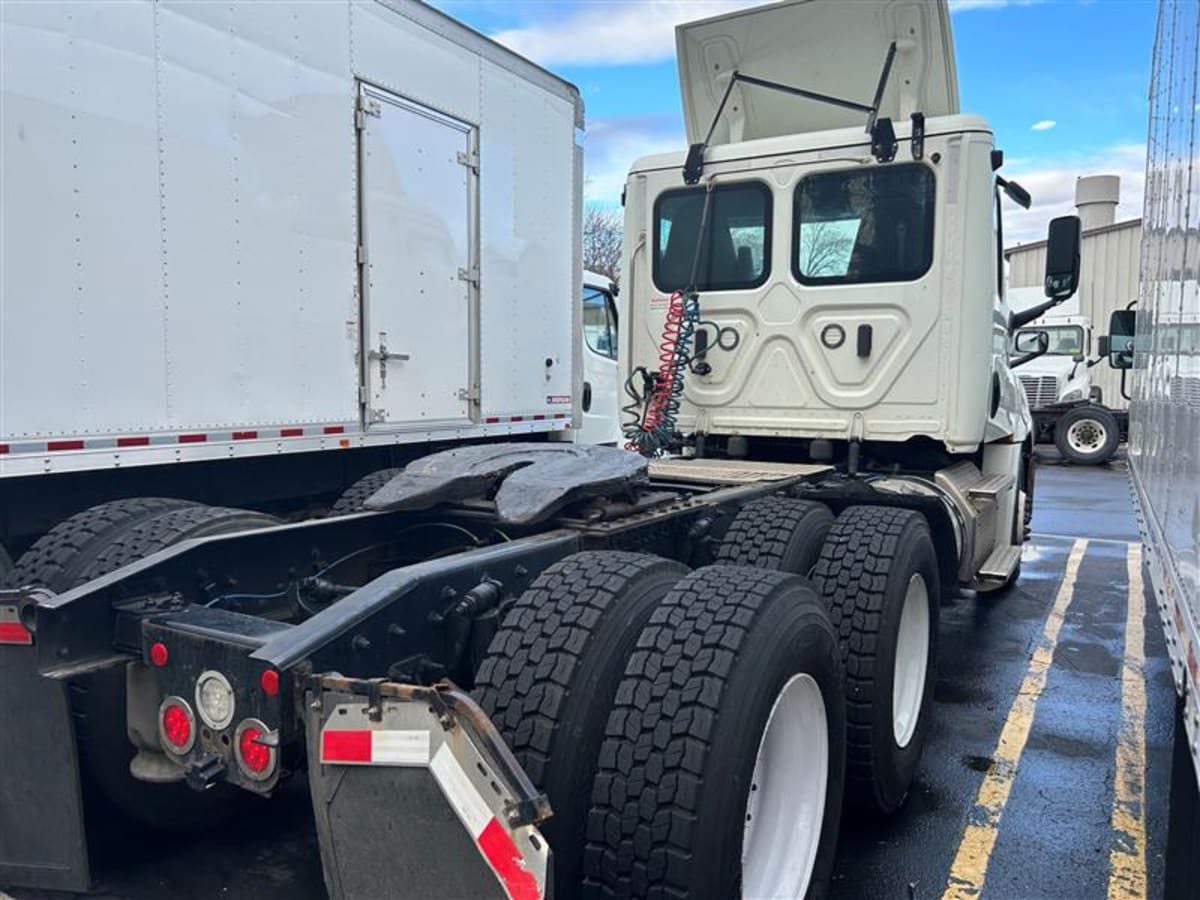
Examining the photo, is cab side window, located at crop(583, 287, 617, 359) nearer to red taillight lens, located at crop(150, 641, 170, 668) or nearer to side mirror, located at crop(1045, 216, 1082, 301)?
side mirror, located at crop(1045, 216, 1082, 301)

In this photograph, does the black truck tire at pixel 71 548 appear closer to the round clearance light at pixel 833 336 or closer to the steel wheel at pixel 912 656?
the steel wheel at pixel 912 656

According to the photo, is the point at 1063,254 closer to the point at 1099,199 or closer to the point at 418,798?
the point at 418,798

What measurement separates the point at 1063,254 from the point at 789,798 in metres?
3.85

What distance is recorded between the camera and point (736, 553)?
12.4ft

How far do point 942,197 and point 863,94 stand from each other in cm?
92

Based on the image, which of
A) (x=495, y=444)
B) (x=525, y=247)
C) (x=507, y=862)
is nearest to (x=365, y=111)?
(x=525, y=247)

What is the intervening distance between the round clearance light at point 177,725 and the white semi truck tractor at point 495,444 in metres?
0.01

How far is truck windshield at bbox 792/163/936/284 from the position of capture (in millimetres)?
5168

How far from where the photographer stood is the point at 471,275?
654cm

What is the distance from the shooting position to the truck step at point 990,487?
5383 millimetres

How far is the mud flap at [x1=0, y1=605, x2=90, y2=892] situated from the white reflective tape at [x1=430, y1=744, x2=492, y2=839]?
1.27 m

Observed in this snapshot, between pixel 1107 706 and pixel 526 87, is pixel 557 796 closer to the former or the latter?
pixel 1107 706

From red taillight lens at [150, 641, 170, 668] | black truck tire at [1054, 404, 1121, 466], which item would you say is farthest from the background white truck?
red taillight lens at [150, 641, 170, 668]

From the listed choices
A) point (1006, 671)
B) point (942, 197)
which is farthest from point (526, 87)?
point (1006, 671)
